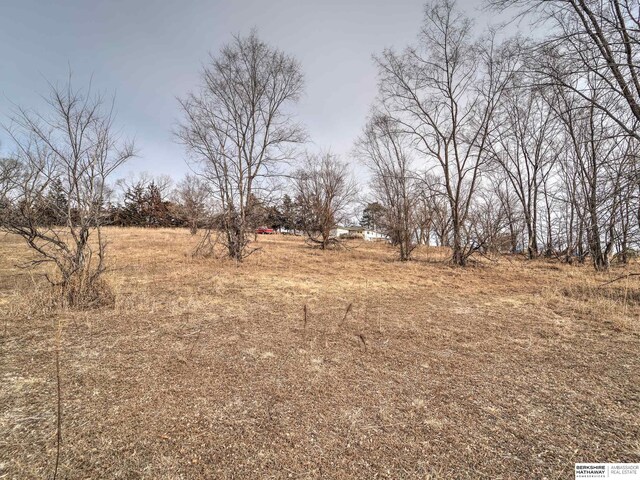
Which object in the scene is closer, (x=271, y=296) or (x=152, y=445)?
(x=152, y=445)

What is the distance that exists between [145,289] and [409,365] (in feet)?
19.5

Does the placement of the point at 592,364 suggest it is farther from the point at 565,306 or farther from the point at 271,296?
the point at 271,296

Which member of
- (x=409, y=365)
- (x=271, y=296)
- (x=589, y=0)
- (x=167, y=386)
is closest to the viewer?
(x=167, y=386)

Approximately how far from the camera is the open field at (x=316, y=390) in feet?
5.70

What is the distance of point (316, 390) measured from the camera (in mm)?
2521

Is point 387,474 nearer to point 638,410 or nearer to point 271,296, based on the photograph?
point 638,410

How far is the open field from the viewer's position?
5.70 ft

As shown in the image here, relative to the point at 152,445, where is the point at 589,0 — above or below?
above

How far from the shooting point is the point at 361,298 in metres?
6.10

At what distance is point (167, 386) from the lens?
250 cm

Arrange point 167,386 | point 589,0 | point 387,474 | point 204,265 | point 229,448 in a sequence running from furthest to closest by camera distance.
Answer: point 204,265 → point 589,0 → point 167,386 → point 229,448 → point 387,474

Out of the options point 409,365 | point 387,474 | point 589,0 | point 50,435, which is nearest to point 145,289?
point 50,435

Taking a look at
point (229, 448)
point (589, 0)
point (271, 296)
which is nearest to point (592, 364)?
point (229, 448)

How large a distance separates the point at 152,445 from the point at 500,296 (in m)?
7.20
